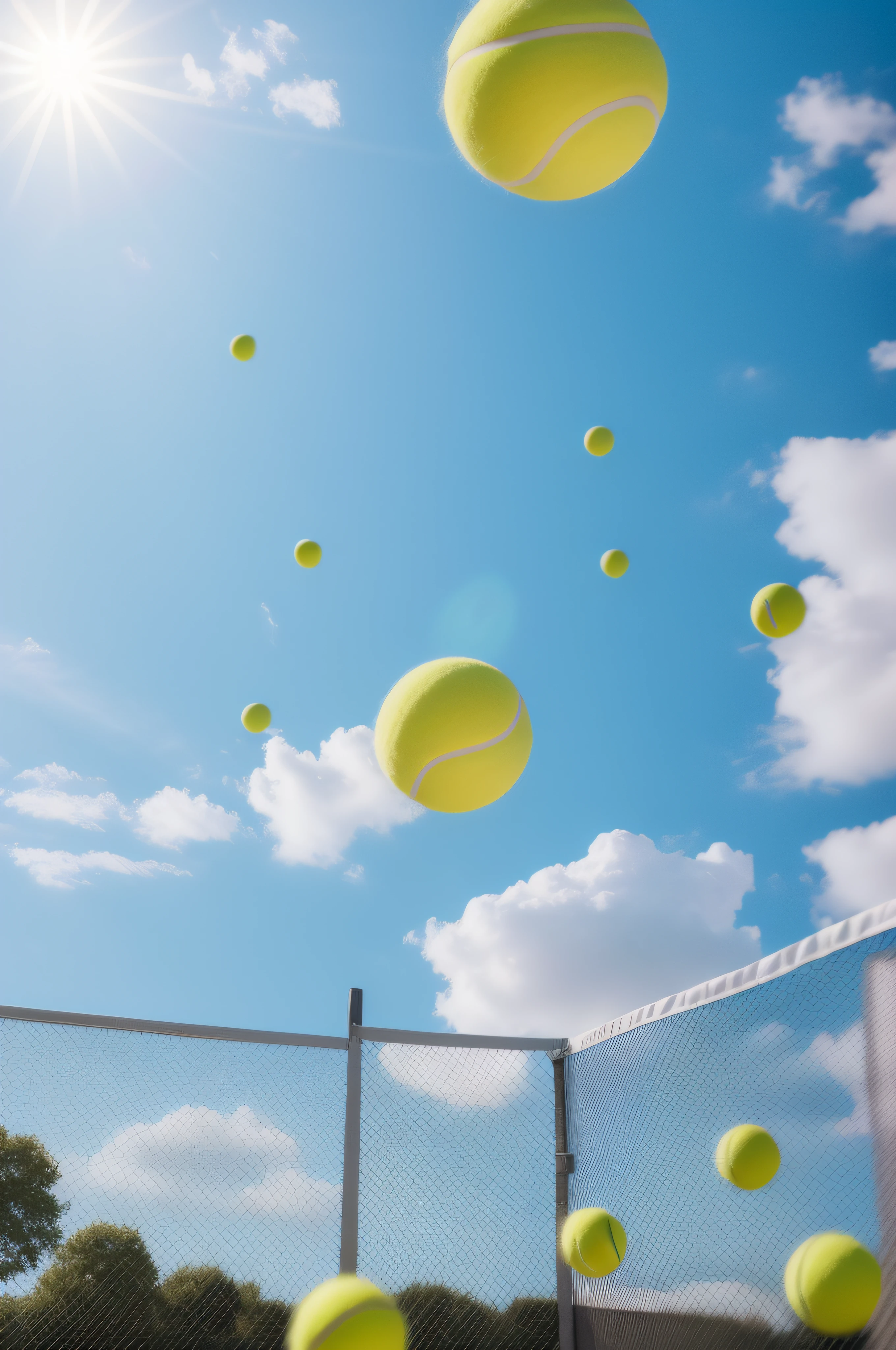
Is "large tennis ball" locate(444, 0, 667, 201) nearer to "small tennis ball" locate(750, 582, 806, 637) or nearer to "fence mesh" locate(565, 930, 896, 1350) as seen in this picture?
"small tennis ball" locate(750, 582, 806, 637)

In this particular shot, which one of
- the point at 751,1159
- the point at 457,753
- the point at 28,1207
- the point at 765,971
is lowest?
the point at 28,1207

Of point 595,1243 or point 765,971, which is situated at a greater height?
point 765,971

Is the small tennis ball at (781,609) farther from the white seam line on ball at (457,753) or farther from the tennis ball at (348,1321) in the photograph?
the tennis ball at (348,1321)

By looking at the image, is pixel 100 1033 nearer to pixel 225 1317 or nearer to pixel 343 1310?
pixel 225 1317

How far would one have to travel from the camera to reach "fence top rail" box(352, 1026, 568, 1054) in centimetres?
488

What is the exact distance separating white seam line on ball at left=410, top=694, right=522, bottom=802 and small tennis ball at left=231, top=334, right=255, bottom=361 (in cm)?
292

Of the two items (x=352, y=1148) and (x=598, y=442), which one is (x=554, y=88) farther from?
(x=352, y=1148)

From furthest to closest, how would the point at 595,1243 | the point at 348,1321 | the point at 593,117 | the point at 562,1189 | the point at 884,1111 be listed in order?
the point at 562,1189 → the point at 595,1243 → the point at 884,1111 → the point at 348,1321 → the point at 593,117

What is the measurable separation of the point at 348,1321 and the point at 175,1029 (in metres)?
2.27

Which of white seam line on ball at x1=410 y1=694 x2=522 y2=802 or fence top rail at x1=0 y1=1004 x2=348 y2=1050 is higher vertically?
white seam line on ball at x1=410 y1=694 x2=522 y2=802

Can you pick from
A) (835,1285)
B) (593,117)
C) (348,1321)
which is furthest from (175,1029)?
(593,117)

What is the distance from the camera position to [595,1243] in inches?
162

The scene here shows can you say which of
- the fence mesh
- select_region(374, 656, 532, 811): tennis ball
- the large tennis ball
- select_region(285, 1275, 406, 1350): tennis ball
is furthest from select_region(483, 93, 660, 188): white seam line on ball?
select_region(285, 1275, 406, 1350): tennis ball

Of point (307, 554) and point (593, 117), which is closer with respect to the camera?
point (593, 117)
